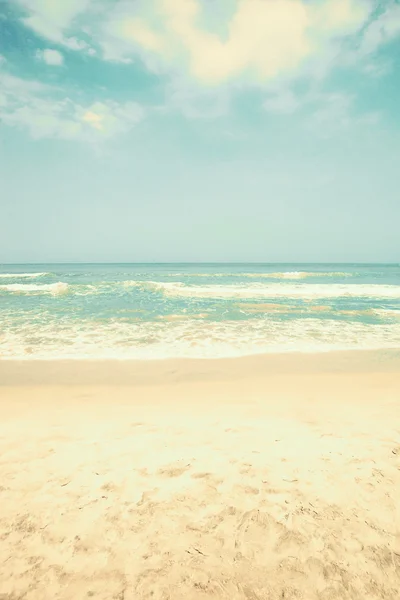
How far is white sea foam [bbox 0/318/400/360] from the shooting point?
8695 millimetres

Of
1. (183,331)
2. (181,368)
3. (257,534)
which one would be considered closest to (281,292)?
(183,331)

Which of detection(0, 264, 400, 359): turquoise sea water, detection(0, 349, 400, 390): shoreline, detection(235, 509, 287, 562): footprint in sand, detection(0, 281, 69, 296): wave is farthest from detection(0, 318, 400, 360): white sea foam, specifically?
detection(0, 281, 69, 296): wave

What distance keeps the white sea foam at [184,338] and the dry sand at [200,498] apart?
124 inches

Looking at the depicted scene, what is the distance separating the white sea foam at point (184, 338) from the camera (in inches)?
342

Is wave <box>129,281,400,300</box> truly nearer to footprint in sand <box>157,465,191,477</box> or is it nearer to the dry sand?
the dry sand

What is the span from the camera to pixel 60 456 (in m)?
3.65

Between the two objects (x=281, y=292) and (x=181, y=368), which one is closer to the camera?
(x=181, y=368)

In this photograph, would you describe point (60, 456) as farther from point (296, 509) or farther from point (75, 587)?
point (296, 509)

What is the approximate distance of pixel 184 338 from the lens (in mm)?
10336

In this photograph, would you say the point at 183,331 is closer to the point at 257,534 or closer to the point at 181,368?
the point at 181,368

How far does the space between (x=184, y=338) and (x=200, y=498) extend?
746cm

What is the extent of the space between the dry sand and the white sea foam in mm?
3147

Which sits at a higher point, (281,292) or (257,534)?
(257,534)

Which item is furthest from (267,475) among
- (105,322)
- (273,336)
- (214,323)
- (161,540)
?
(105,322)
